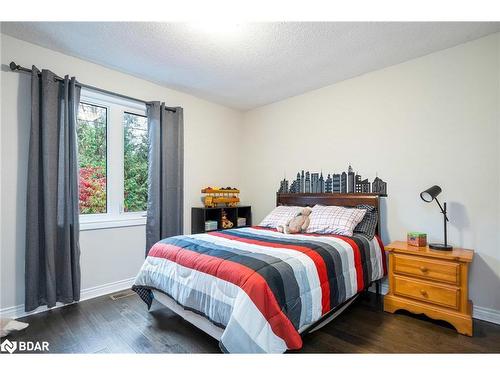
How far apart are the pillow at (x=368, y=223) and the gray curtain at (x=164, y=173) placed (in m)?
2.08

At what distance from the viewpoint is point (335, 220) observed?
8.27ft

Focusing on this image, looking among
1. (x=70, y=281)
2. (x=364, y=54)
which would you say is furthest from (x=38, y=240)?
(x=364, y=54)

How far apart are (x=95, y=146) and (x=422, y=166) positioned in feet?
11.2

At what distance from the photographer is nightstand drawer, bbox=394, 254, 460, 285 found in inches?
76.8

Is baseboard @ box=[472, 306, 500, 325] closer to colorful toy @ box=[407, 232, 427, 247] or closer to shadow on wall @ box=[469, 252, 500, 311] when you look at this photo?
shadow on wall @ box=[469, 252, 500, 311]

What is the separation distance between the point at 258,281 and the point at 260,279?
0.02 meters

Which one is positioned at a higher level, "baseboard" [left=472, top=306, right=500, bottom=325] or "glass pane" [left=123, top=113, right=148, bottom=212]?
"glass pane" [left=123, top=113, right=148, bottom=212]

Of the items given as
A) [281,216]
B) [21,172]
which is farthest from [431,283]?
[21,172]

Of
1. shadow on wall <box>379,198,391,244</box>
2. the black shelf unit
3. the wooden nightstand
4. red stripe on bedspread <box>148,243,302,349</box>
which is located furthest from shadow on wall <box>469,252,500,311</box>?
the black shelf unit

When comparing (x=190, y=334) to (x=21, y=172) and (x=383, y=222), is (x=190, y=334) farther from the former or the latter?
(x=383, y=222)

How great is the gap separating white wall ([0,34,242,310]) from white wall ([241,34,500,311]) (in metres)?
1.31

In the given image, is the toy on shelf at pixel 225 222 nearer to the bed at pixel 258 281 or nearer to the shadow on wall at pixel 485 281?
the bed at pixel 258 281
